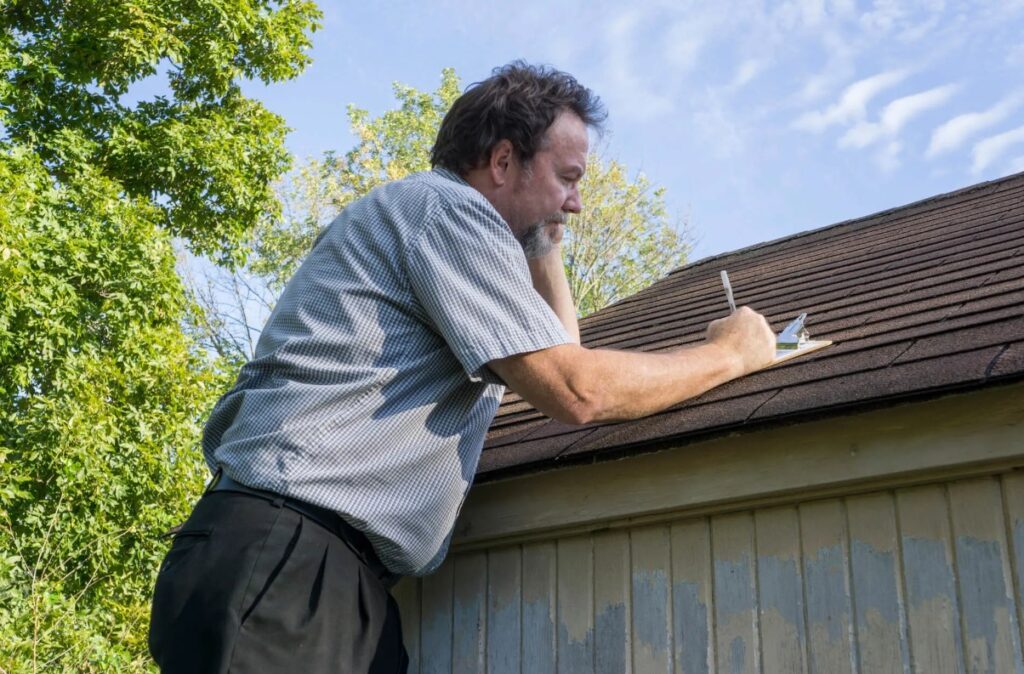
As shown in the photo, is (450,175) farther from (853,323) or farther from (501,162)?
(853,323)

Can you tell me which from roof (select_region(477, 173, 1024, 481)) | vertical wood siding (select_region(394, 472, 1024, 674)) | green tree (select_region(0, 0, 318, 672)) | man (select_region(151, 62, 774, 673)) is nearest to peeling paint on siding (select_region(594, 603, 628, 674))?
vertical wood siding (select_region(394, 472, 1024, 674))

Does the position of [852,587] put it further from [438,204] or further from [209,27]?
[209,27]

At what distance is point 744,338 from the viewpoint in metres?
3.36

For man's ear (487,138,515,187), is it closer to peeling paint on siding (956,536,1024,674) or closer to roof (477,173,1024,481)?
roof (477,173,1024,481)

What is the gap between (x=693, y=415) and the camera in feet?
10.8

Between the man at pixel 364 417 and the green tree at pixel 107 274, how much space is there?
680 cm

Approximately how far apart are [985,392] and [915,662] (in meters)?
0.71

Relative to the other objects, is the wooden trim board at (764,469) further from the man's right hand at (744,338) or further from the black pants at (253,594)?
the black pants at (253,594)

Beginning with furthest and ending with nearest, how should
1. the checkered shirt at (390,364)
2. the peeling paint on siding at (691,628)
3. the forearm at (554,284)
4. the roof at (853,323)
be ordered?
the forearm at (554,284) → the peeling paint on siding at (691,628) → the roof at (853,323) → the checkered shirt at (390,364)

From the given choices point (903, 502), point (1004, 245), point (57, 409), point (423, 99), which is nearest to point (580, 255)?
point (423, 99)

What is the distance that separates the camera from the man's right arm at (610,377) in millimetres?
2727

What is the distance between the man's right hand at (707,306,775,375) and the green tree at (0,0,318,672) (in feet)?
23.2

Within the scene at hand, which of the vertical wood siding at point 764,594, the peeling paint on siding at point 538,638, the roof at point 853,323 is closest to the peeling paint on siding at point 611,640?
the vertical wood siding at point 764,594

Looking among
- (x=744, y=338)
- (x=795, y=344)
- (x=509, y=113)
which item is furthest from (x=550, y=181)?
(x=795, y=344)
